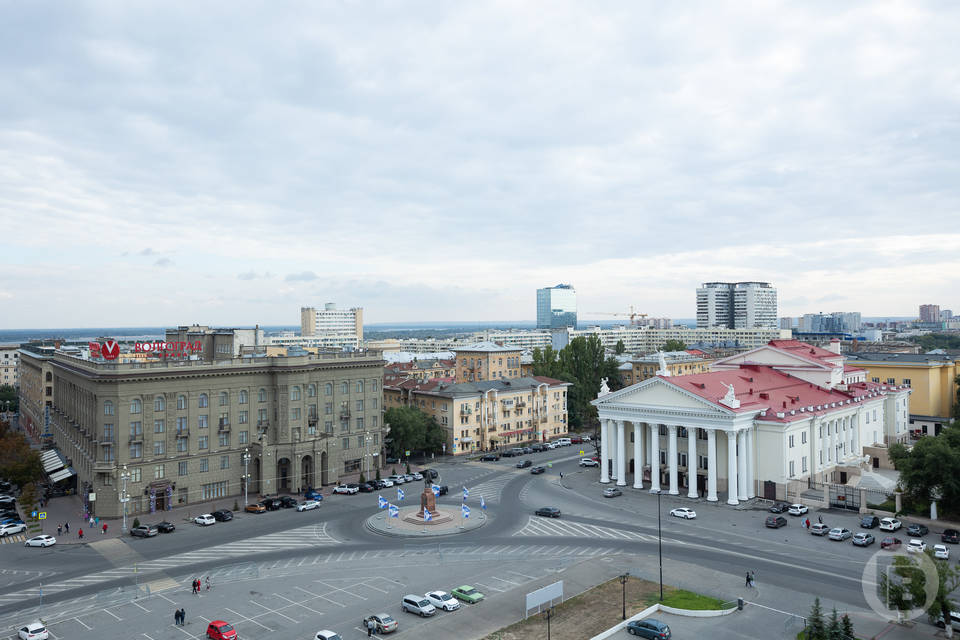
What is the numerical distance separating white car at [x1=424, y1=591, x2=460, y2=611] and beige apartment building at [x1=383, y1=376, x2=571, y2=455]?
67.0 m

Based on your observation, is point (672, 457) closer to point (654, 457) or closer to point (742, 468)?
point (654, 457)

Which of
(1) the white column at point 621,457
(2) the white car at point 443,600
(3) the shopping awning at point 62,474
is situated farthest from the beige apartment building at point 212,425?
(2) the white car at point 443,600

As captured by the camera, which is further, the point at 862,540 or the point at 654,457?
the point at 654,457

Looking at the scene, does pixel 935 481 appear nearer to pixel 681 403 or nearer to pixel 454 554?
pixel 681 403

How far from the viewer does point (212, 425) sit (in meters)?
86.8

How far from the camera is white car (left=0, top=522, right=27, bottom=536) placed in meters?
72.8

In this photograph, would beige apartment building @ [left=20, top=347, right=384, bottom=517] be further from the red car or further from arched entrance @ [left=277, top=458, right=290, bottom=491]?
the red car

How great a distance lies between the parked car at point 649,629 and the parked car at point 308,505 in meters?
46.8

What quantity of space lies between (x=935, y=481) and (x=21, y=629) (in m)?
80.0

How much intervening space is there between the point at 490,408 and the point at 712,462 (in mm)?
48021

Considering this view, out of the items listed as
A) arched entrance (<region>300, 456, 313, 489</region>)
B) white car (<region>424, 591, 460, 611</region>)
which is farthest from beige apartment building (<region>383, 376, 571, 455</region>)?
white car (<region>424, 591, 460, 611</region>)

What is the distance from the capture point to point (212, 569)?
60.4m

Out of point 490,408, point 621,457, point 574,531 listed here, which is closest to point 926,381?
point 621,457

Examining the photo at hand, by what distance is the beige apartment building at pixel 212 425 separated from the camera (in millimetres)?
78812
